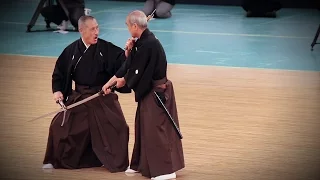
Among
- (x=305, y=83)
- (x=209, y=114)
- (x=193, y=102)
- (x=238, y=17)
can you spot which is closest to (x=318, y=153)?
(x=209, y=114)

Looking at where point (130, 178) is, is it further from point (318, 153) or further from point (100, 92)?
point (318, 153)

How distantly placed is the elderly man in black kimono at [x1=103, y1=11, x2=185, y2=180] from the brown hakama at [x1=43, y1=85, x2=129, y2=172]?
164mm

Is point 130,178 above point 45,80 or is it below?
above

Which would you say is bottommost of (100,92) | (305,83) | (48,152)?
(305,83)

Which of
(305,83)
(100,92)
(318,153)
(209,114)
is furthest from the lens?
(305,83)

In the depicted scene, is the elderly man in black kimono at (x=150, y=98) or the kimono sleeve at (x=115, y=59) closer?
the elderly man in black kimono at (x=150, y=98)

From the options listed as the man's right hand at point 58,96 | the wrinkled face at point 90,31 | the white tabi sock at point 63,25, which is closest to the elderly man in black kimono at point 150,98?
the wrinkled face at point 90,31

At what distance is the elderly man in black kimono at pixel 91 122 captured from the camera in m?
4.57

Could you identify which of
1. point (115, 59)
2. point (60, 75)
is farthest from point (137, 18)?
point (60, 75)

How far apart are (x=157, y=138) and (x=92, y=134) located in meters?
0.50

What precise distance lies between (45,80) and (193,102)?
1788mm

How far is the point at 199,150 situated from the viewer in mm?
5082

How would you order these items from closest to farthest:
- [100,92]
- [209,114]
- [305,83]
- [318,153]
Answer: [100,92] < [318,153] < [209,114] < [305,83]

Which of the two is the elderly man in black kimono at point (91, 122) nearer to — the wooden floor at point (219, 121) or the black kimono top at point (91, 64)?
the black kimono top at point (91, 64)
